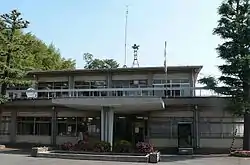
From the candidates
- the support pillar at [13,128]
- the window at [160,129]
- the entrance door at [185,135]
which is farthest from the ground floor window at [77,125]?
the entrance door at [185,135]

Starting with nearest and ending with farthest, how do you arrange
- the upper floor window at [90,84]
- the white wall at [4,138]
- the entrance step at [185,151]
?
the entrance step at [185,151]
the white wall at [4,138]
the upper floor window at [90,84]

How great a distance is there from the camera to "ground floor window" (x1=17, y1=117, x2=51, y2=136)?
3538cm

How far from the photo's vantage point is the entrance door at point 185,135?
97.3 feet

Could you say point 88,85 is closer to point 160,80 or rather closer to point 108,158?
point 160,80

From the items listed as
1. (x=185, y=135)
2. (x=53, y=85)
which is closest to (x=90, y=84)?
(x=53, y=85)

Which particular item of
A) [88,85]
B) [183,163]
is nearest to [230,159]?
[183,163]

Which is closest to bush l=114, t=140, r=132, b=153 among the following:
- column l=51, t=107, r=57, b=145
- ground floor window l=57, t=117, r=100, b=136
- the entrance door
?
the entrance door

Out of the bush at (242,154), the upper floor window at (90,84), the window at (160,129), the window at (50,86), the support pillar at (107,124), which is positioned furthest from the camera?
the window at (50,86)

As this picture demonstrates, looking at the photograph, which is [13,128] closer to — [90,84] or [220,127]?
[90,84]

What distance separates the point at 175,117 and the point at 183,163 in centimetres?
1062

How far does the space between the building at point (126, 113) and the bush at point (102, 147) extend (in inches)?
56.1

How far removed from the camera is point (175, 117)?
31.9m

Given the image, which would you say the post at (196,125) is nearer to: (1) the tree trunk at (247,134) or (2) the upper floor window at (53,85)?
(1) the tree trunk at (247,134)

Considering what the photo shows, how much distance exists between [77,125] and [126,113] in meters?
4.43
